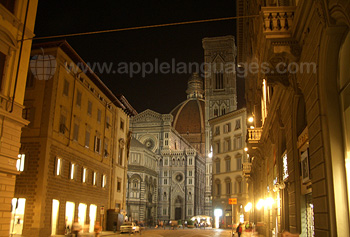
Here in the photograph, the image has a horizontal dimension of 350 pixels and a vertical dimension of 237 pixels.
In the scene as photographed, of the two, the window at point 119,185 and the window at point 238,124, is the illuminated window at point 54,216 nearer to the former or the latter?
the window at point 119,185

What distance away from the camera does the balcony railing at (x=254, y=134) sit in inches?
995

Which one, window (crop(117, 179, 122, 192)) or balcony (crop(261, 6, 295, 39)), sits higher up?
balcony (crop(261, 6, 295, 39))

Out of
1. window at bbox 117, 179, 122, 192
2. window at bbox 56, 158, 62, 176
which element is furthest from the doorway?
window at bbox 56, 158, 62, 176

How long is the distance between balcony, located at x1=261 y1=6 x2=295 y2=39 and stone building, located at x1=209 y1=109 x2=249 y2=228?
48.9 m

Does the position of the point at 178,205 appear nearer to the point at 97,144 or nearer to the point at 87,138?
the point at 97,144

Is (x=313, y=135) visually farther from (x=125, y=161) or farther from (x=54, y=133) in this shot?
(x=125, y=161)

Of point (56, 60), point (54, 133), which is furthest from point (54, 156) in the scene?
point (56, 60)

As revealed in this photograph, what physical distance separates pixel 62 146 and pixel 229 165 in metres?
37.1

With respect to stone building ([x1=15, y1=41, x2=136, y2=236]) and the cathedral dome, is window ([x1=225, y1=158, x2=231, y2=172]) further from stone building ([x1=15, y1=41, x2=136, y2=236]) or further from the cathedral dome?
the cathedral dome

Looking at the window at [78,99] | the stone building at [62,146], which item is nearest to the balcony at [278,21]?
the stone building at [62,146]

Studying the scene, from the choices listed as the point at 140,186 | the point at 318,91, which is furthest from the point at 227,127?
the point at 318,91

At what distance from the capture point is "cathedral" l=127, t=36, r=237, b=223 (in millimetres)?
78750

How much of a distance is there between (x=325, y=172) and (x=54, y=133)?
23031 mm

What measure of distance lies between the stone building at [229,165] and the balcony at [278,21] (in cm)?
4895
